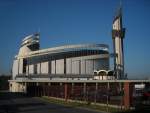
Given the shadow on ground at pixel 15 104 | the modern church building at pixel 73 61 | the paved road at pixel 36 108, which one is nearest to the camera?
the paved road at pixel 36 108

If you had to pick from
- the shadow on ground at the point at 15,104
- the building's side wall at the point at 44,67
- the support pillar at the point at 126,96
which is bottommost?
the shadow on ground at the point at 15,104

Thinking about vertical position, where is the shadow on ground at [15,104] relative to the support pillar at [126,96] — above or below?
below

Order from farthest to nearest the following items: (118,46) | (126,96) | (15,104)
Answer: (118,46) → (15,104) → (126,96)

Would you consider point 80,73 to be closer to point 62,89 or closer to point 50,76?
point 50,76

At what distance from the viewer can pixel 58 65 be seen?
14675 centimetres

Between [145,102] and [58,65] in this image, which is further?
[58,65]

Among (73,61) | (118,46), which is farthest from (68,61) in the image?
(118,46)

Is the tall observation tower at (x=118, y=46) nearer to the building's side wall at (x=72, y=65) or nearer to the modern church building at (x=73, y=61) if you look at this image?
the modern church building at (x=73, y=61)

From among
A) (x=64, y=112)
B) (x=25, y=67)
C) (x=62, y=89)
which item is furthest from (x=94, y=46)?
(x=64, y=112)

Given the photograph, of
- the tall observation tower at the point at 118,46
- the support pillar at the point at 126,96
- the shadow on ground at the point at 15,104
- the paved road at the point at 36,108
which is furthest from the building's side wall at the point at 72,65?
the support pillar at the point at 126,96

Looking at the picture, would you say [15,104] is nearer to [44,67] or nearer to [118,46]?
[118,46]

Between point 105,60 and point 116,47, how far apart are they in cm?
1322

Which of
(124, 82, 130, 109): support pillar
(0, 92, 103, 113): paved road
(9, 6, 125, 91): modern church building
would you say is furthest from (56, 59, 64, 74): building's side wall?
(124, 82, 130, 109): support pillar

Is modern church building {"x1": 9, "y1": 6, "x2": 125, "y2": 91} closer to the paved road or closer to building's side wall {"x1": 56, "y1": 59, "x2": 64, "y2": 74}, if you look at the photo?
building's side wall {"x1": 56, "y1": 59, "x2": 64, "y2": 74}
